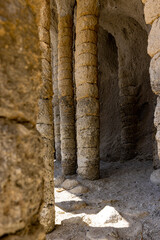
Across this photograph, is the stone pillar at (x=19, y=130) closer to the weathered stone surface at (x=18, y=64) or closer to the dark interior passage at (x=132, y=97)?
the weathered stone surface at (x=18, y=64)

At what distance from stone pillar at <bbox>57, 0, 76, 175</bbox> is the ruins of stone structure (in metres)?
0.05

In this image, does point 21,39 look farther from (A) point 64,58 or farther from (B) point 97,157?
(A) point 64,58

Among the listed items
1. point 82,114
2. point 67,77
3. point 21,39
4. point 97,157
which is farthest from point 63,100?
point 21,39

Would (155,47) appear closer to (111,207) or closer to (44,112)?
(44,112)

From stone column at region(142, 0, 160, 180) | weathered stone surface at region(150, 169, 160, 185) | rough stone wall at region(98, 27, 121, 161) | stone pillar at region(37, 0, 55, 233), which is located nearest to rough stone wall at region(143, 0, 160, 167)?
stone column at region(142, 0, 160, 180)

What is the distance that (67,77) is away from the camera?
1017 cm

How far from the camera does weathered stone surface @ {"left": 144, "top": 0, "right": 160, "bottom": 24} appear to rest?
311 centimetres

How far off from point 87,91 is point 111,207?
4643 millimetres

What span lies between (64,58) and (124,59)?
3499 mm

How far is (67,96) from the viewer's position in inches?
392

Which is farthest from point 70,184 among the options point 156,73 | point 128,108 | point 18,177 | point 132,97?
point 18,177

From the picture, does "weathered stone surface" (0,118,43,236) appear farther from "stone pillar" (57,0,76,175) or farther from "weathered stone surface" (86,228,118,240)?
"stone pillar" (57,0,76,175)

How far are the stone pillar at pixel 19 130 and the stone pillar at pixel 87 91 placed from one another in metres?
6.93

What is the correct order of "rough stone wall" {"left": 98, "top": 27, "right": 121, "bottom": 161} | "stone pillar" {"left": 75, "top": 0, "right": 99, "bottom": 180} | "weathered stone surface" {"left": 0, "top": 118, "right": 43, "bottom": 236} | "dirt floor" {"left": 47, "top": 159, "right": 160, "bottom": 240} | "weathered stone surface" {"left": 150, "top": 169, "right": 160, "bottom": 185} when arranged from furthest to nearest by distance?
"rough stone wall" {"left": 98, "top": 27, "right": 121, "bottom": 161} → "stone pillar" {"left": 75, "top": 0, "right": 99, "bottom": 180} → "weathered stone surface" {"left": 150, "top": 169, "right": 160, "bottom": 185} → "dirt floor" {"left": 47, "top": 159, "right": 160, "bottom": 240} → "weathered stone surface" {"left": 0, "top": 118, "right": 43, "bottom": 236}
